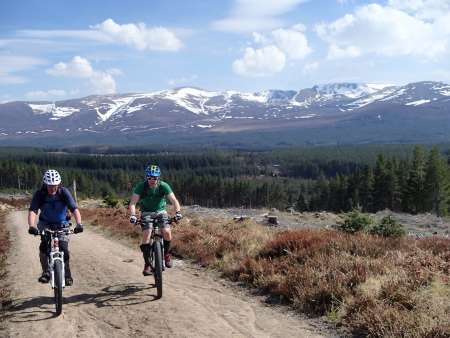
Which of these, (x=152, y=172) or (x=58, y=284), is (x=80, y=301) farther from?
(x=152, y=172)

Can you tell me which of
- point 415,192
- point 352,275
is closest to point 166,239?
point 352,275

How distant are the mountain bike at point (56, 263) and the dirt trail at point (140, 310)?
42cm

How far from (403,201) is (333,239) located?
66.6 m

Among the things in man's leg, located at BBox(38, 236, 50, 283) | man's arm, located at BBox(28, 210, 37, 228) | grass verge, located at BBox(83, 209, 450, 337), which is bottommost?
grass verge, located at BBox(83, 209, 450, 337)

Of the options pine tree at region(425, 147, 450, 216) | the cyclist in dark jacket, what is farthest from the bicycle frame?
pine tree at region(425, 147, 450, 216)

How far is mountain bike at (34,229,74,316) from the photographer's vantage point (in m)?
9.88

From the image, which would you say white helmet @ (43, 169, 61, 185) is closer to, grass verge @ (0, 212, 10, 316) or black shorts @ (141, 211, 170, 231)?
black shorts @ (141, 211, 170, 231)

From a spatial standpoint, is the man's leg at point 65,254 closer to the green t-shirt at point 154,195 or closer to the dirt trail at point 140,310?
the dirt trail at point 140,310

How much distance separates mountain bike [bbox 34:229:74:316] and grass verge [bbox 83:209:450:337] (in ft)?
15.5

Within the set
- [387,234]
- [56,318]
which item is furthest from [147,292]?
[387,234]

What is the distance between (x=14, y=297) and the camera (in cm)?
1147

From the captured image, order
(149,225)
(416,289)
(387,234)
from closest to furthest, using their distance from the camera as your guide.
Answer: (416,289)
(149,225)
(387,234)

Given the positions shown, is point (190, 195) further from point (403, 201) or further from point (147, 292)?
point (147, 292)

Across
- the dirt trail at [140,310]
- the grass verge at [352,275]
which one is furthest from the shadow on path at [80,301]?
the grass verge at [352,275]
